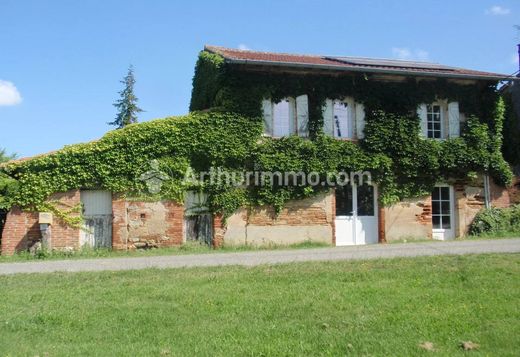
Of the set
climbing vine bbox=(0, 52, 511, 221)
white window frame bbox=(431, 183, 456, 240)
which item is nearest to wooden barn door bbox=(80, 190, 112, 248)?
climbing vine bbox=(0, 52, 511, 221)

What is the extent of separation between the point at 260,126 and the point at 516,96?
1200 centimetres

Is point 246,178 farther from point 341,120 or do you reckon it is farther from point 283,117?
point 341,120

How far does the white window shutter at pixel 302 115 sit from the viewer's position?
53.7 ft

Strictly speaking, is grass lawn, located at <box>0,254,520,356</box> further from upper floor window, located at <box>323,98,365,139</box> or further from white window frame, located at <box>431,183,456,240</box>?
white window frame, located at <box>431,183,456,240</box>

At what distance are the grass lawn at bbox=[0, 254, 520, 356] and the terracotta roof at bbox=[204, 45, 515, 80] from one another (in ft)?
27.0

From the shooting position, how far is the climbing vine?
14.7 meters

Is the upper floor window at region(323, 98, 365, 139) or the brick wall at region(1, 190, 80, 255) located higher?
the upper floor window at region(323, 98, 365, 139)

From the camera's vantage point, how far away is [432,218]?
17.5m

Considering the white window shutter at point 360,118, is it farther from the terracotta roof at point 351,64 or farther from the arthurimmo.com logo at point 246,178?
the arthurimmo.com logo at point 246,178

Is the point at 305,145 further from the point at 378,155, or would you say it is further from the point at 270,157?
the point at 378,155

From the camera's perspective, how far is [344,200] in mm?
16688

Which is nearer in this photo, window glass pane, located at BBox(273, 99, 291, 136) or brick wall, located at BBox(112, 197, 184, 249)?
brick wall, located at BBox(112, 197, 184, 249)

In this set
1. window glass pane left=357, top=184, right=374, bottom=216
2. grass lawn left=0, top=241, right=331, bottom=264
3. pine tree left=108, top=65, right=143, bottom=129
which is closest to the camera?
grass lawn left=0, top=241, right=331, bottom=264

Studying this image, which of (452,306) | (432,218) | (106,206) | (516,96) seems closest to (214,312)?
(452,306)
